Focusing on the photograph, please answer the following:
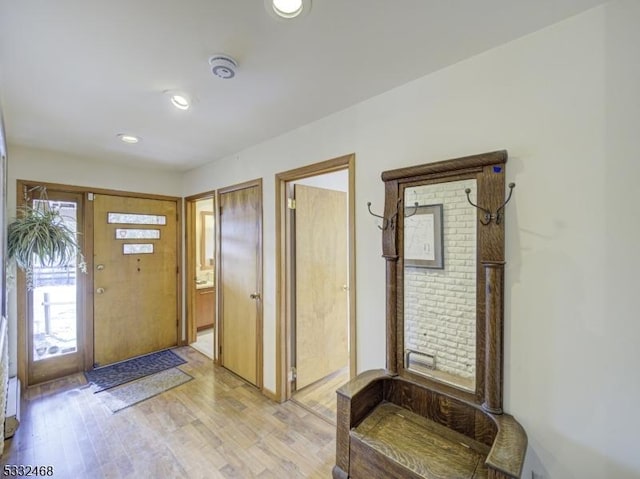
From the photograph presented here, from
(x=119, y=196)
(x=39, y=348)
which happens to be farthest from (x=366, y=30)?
(x=39, y=348)

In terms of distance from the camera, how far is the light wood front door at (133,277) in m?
3.33

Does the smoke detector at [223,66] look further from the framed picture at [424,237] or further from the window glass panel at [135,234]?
the window glass panel at [135,234]

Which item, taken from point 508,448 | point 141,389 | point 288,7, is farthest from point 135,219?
point 508,448

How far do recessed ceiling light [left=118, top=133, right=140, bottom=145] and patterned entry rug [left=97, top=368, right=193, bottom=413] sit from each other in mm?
2407

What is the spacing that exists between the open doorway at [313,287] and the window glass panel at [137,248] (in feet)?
7.02

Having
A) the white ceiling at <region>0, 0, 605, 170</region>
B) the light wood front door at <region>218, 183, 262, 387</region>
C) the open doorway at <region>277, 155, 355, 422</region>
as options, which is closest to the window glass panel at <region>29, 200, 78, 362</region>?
the white ceiling at <region>0, 0, 605, 170</region>

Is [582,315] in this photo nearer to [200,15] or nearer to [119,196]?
[200,15]

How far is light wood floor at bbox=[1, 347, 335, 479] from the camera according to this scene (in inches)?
72.9

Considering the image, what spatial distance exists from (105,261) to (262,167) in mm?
2272

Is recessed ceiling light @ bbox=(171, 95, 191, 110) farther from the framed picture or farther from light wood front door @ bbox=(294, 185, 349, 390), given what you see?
the framed picture

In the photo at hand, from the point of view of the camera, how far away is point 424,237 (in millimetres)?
1621

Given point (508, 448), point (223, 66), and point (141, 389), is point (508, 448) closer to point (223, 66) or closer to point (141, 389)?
point (223, 66)

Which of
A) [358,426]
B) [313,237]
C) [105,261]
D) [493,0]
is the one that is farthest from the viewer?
[105,261]

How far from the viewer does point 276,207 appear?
2627 millimetres
